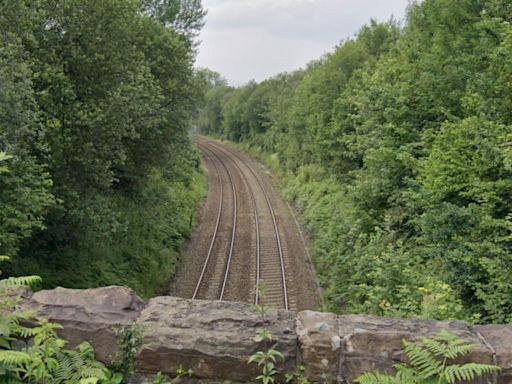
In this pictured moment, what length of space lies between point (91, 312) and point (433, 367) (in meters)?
3.23

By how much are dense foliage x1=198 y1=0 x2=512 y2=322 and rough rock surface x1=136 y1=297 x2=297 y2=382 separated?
3.86 m

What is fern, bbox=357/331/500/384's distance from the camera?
3.60 meters

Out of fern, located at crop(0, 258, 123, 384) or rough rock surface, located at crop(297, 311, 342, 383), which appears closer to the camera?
fern, located at crop(0, 258, 123, 384)

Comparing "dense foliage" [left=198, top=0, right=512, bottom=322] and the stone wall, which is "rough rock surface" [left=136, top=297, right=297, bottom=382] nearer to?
the stone wall

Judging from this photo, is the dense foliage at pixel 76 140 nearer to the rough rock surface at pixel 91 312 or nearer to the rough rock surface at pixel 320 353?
the rough rock surface at pixel 91 312

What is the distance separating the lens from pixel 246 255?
19.8m

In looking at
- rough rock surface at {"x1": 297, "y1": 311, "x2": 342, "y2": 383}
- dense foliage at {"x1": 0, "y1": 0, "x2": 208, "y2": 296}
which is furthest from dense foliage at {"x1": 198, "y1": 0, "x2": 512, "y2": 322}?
dense foliage at {"x1": 0, "y1": 0, "x2": 208, "y2": 296}

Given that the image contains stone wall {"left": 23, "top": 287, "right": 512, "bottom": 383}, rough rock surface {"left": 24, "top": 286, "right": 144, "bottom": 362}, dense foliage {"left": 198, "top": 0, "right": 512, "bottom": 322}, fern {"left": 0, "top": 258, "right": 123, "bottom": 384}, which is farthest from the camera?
dense foliage {"left": 198, "top": 0, "right": 512, "bottom": 322}

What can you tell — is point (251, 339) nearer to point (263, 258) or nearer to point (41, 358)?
point (41, 358)

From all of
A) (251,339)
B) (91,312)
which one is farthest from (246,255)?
(251,339)

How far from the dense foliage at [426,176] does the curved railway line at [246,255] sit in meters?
1.26

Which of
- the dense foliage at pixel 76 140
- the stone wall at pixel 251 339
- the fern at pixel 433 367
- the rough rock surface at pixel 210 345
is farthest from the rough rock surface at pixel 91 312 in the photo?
the dense foliage at pixel 76 140

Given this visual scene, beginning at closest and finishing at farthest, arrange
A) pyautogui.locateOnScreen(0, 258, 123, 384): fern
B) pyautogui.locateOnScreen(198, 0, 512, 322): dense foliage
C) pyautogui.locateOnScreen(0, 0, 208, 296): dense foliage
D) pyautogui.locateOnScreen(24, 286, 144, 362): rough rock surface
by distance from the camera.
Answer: pyautogui.locateOnScreen(0, 258, 123, 384): fern, pyautogui.locateOnScreen(24, 286, 144, 362): rough rock surface, pyautogui.locateOnScreen(198, 0, 512, 322): dense foliage, pyautogui.locateOnScreen(0, 0, 208, 296): dense foliage

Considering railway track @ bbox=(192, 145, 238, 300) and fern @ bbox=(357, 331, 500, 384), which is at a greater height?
fern @ bbox=(357, 331, 500, 384)
